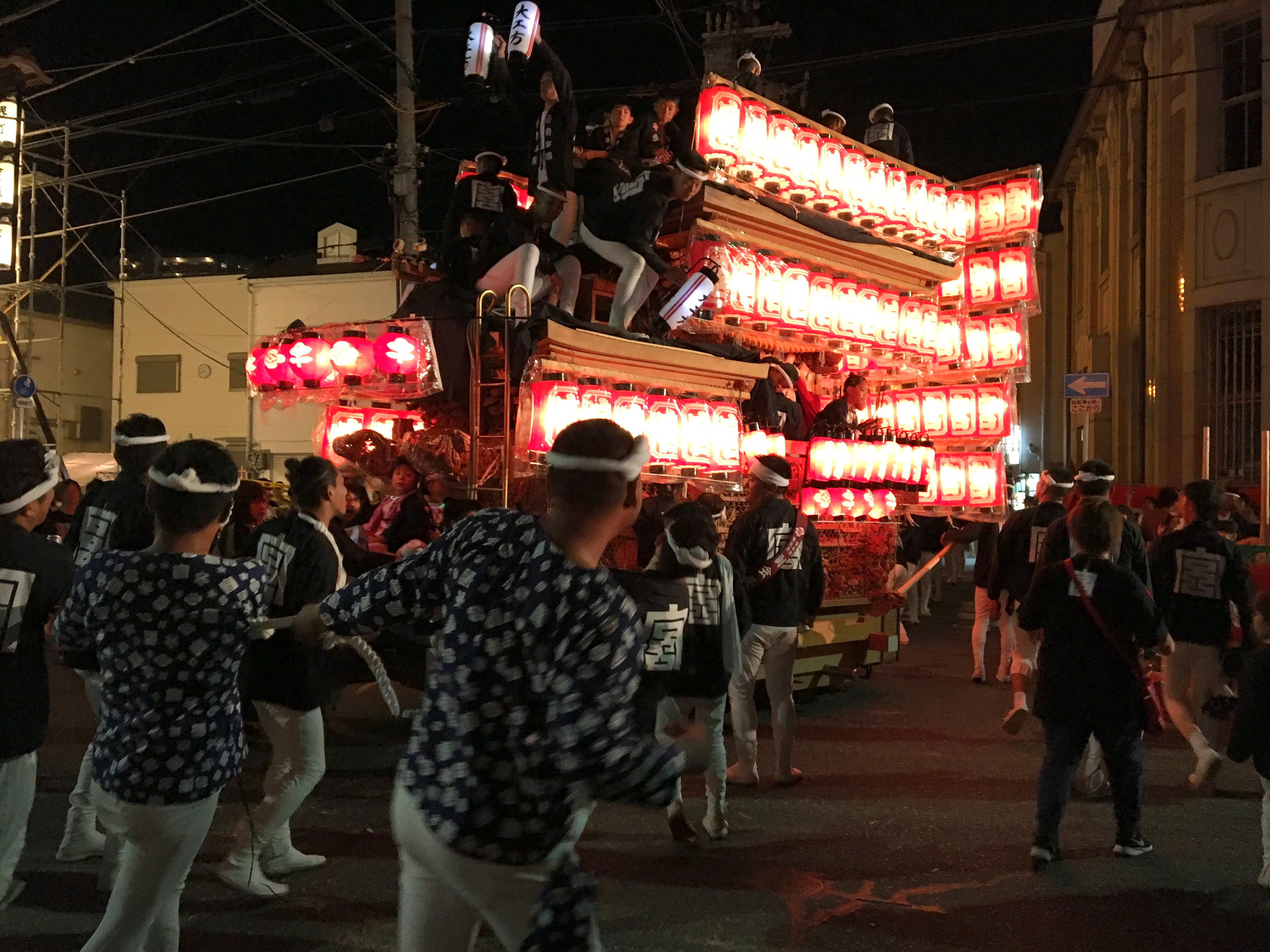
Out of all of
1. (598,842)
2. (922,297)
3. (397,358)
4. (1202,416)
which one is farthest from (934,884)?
(1202,416)

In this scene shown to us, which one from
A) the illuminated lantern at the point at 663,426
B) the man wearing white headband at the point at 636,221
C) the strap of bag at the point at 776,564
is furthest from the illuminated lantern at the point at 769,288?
the strap of bag at the point at 776,564

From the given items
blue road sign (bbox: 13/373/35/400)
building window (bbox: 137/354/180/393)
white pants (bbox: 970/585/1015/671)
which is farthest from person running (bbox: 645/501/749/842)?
building window (bbox: 137/354/180/393)

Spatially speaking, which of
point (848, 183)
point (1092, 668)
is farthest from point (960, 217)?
point (1092, 668)

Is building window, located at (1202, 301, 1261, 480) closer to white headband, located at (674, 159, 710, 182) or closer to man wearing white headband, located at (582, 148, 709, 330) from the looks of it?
white headband, located at (674, 159, 710, 182)

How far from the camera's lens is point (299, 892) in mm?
4836

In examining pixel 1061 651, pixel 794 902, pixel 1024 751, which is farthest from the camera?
pixel 1024 751

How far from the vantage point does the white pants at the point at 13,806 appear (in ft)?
12.8

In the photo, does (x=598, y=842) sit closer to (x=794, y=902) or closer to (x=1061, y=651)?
(x=794, y=902)

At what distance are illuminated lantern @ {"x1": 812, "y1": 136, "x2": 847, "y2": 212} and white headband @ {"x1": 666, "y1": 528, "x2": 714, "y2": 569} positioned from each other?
644 centimetres

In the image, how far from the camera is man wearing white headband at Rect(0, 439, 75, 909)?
12.6 ft

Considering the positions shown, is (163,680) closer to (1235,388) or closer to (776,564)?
(776,564)

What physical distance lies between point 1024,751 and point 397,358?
5886 mm

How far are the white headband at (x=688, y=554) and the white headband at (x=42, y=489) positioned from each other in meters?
2.80

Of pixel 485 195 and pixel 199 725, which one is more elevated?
pixel 485 195
